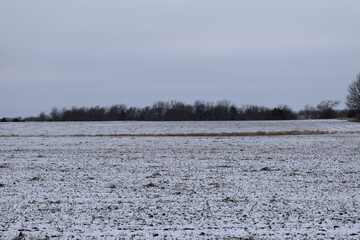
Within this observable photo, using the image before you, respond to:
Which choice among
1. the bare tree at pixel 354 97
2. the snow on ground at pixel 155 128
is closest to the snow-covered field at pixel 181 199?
the snow on ground at pixel 155 128

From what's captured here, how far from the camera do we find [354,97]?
105562 mm

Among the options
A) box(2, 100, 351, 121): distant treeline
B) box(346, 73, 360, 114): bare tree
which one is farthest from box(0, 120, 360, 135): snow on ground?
box(2, 100, 351, 121): distant treeline

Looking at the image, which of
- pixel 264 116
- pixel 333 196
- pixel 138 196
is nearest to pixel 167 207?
pixel 138 196

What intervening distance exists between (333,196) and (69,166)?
1136 centimetres

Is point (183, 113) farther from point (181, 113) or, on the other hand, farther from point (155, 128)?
point (155, 128)

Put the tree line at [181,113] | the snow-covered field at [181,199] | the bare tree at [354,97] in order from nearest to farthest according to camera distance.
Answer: the snow-covered field at [181,199]
the bare tree at [354,97]
the tree line at [181,113]

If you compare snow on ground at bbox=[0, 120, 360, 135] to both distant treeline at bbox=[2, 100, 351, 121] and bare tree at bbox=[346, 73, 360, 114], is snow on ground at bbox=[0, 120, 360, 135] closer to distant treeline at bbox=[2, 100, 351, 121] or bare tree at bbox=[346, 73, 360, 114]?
bare tree at bbox=[346, 73, 360, 114]

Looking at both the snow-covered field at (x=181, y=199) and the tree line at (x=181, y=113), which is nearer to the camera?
the snow-covered field at (x=181, y=199)

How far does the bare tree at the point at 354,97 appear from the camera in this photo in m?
104

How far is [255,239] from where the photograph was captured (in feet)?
25.6

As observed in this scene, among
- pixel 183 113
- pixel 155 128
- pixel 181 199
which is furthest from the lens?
pixel 183 113

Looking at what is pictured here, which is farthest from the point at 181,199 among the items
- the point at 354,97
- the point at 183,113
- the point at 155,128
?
the point at 183,113

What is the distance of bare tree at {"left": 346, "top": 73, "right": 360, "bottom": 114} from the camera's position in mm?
104238

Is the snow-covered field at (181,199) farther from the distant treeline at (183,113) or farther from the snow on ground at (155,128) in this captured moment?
the distant treeline at (183,113)
